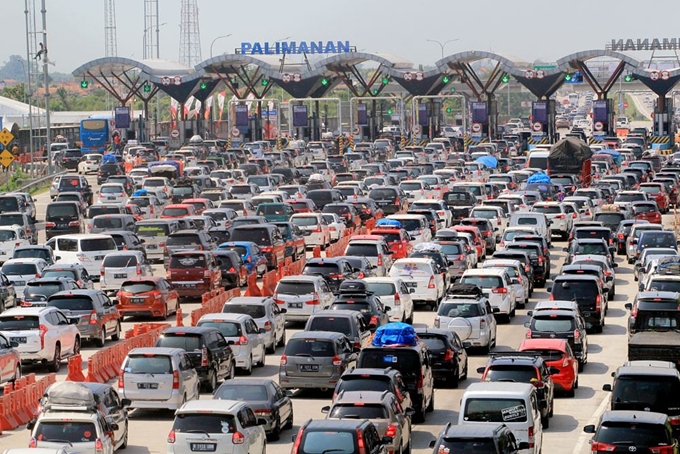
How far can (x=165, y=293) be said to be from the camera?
135ft

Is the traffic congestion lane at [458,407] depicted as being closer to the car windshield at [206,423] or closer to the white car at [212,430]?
the white car at [212,430]

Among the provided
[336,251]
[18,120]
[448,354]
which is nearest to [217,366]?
[448,354]

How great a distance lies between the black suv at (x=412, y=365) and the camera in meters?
28.7

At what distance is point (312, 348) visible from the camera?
3073 centimetres

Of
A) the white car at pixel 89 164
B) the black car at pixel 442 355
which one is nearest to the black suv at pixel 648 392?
the black car at pixel 442 355

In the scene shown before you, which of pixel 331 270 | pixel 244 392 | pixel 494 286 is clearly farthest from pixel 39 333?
pixel 494 286

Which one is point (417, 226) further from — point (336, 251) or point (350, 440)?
point (350, 440)

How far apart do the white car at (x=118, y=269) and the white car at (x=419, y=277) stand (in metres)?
7.00

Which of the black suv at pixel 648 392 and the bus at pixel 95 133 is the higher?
the bus at pixel 95 133

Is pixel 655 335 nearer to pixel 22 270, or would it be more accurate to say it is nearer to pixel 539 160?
pixel 22 270

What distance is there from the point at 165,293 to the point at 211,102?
383ft

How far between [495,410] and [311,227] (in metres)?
32.0

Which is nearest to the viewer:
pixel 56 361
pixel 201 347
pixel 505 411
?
pixel 505 411

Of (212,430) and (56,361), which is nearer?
(212,430)
